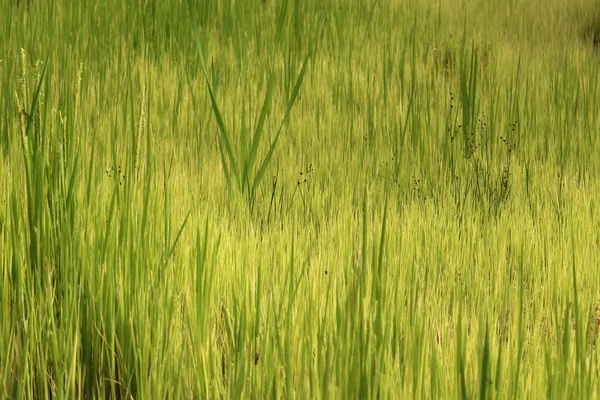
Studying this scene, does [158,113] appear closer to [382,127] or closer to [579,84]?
[382,127]

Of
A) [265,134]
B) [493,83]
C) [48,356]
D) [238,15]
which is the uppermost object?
[238,15]

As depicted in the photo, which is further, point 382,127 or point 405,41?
point 405,41

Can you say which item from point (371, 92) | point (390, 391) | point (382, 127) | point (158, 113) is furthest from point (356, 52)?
point (390, 391)

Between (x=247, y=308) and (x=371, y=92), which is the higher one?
(x=371, y=92)

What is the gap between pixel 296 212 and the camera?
2.27 meters

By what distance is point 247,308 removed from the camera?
1.51 metres

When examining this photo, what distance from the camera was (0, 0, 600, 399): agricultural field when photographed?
4.36ft

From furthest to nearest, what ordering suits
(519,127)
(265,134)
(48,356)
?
(519,127), (265,134), (48,356)

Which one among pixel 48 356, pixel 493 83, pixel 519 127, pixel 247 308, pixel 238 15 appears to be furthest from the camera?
pixel 238 15

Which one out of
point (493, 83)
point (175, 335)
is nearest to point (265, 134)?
point (493, 83)

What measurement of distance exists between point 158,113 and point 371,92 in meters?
0.92

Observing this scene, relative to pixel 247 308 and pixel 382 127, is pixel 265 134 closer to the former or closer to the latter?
pixel 382 127

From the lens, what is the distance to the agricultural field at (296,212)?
133 centimetres

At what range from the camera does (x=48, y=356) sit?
1.38 meters
